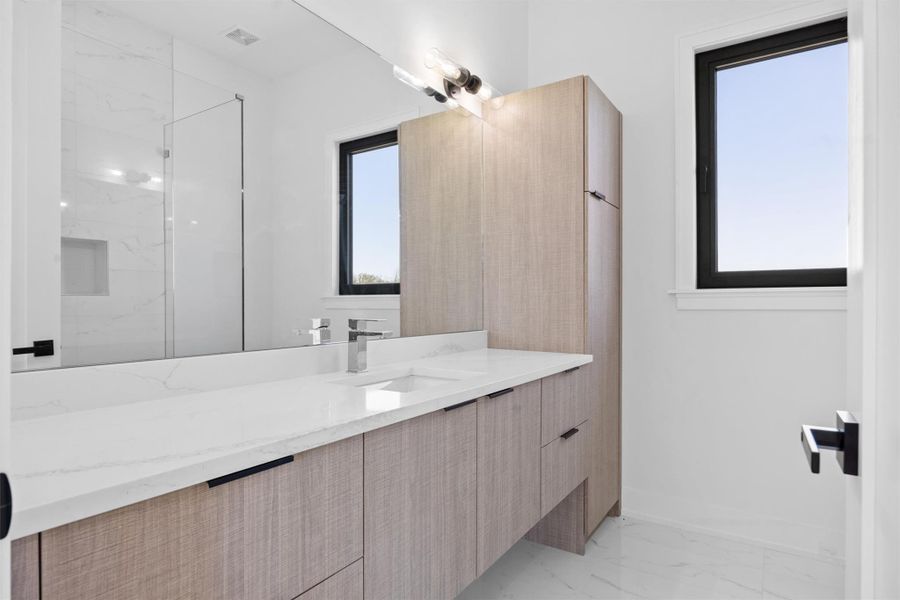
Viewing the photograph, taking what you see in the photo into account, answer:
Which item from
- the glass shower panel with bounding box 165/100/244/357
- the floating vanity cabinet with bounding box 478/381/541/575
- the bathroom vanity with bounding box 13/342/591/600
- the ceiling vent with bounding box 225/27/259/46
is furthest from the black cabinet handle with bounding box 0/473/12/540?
the ceiling vent with bounding box 225/27/259/46

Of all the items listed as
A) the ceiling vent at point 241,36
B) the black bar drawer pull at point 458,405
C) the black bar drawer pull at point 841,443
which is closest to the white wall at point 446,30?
the ceiling vent at point 241,36

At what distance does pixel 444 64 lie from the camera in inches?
82.6

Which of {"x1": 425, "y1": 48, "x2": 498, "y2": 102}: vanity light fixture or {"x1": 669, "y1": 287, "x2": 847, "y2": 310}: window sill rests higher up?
{"x1": 425, "y1": 48, "x2": 498, "y2": 102}: vanity light fixture

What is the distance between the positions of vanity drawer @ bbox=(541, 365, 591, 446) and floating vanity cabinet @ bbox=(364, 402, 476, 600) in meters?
0.47

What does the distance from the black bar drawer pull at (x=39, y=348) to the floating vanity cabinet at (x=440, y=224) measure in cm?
114

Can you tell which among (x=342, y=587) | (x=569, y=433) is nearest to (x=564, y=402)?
(x=569, y=433)

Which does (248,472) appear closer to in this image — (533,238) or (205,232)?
(205,232)

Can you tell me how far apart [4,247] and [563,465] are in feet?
5.82

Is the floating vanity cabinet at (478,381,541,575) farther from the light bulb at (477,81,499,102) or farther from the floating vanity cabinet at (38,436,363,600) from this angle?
the light bulb at (477,81,499,102)

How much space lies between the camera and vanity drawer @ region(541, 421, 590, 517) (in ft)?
5.65

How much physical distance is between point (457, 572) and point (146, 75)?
1.39m

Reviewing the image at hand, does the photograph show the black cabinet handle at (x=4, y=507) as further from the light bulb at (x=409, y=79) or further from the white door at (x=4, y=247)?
the light bulb at (x=409, y=79)

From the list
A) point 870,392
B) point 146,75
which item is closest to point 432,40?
point 146,75

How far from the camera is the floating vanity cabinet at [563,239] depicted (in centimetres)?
209
